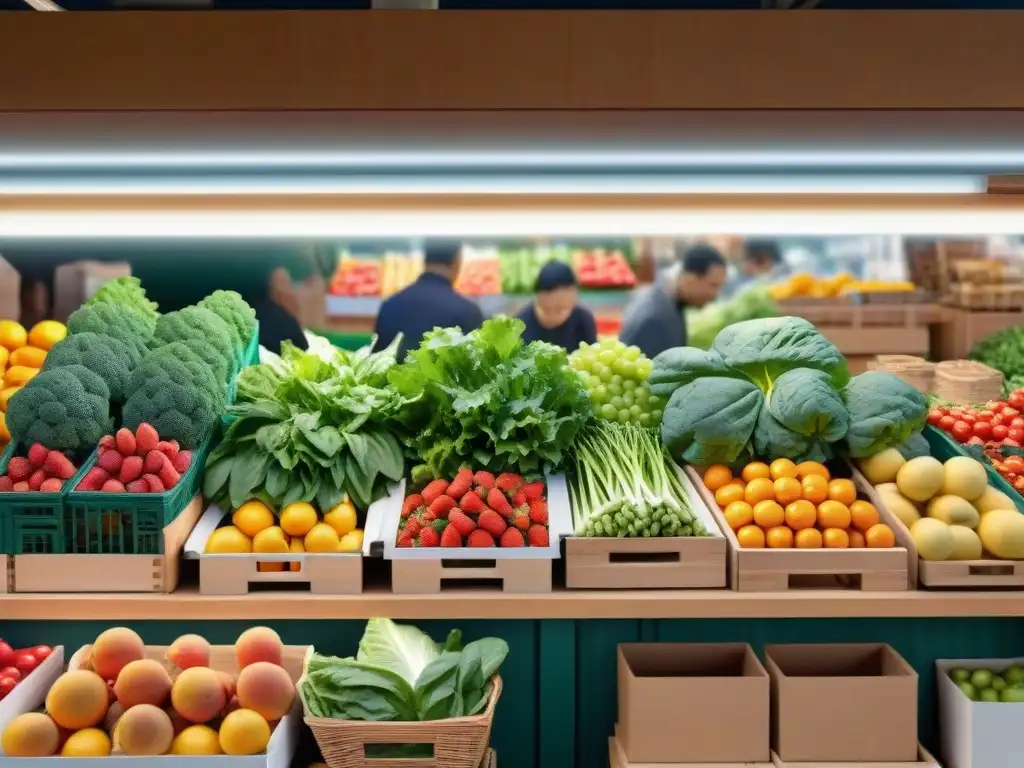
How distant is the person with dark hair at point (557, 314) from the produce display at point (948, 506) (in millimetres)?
2769

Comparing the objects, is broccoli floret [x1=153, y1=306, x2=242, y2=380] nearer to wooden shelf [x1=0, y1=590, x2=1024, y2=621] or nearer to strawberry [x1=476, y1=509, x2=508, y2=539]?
wooden shelf [x1=0, y1=590, x2=1024, y2=621]

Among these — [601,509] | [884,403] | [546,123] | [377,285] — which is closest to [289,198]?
[546,123]

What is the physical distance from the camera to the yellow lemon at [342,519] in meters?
3.14

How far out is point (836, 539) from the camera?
3.09 metres

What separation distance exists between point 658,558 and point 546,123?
1.30 metres

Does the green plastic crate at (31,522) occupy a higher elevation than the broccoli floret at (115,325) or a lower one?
lower

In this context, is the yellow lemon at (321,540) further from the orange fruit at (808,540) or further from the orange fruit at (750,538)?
the orange fruit at (808,540)

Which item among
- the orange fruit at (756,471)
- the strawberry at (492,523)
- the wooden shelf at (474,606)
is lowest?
the wooden shelf at (474,606)

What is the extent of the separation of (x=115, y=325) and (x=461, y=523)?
127 cm

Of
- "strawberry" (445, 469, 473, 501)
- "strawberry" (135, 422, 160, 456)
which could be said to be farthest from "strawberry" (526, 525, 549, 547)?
"strawberry" (135, 422, 160, 456)

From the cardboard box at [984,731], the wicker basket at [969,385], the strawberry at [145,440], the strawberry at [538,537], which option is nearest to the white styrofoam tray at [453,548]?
the strawberry at [538,537]

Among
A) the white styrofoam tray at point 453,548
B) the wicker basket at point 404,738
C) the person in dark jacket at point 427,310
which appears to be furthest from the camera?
the person in dark jacket at point 427,310

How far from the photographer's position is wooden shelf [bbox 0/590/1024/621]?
2.97 meters

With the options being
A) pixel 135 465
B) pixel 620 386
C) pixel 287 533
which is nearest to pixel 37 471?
pixel 135 465
